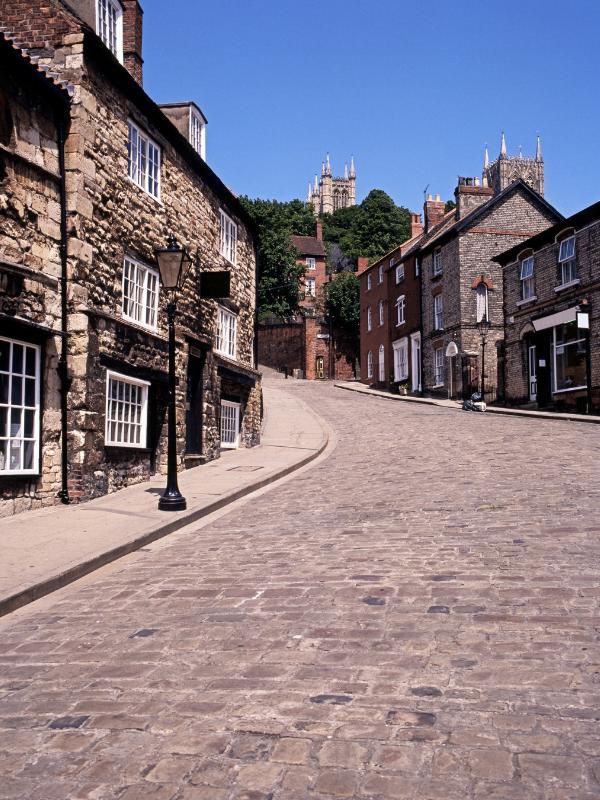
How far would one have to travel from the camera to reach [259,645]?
4969 mm

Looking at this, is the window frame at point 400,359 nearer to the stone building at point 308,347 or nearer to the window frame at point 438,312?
the window frame at point 438,312

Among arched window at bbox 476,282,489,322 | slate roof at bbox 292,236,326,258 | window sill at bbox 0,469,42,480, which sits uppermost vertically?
slate roof at bbox 292,236,326,258

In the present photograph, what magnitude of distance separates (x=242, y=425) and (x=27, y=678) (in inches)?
678

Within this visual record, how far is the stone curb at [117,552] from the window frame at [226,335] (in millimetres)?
5809

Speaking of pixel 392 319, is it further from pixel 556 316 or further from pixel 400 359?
pixel 556 316

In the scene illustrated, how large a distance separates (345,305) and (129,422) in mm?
49380

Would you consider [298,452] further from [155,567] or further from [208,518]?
[155,567]

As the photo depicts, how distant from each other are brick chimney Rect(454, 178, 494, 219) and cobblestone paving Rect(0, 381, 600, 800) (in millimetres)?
32354

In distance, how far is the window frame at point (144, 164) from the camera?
46.7ft

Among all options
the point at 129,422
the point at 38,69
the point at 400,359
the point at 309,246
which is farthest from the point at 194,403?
the point at 309,246

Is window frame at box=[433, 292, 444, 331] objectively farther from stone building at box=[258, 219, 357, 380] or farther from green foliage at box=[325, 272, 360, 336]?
green foliage at box=[325, 272, 360, 336]

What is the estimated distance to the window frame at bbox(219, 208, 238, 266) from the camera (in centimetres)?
2010

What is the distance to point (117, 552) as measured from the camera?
8.43 m

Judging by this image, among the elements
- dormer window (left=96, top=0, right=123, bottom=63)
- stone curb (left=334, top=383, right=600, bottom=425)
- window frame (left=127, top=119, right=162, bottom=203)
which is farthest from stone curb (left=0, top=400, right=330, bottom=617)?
stone curb (left=334, top=383, right=600, bottom=425)
